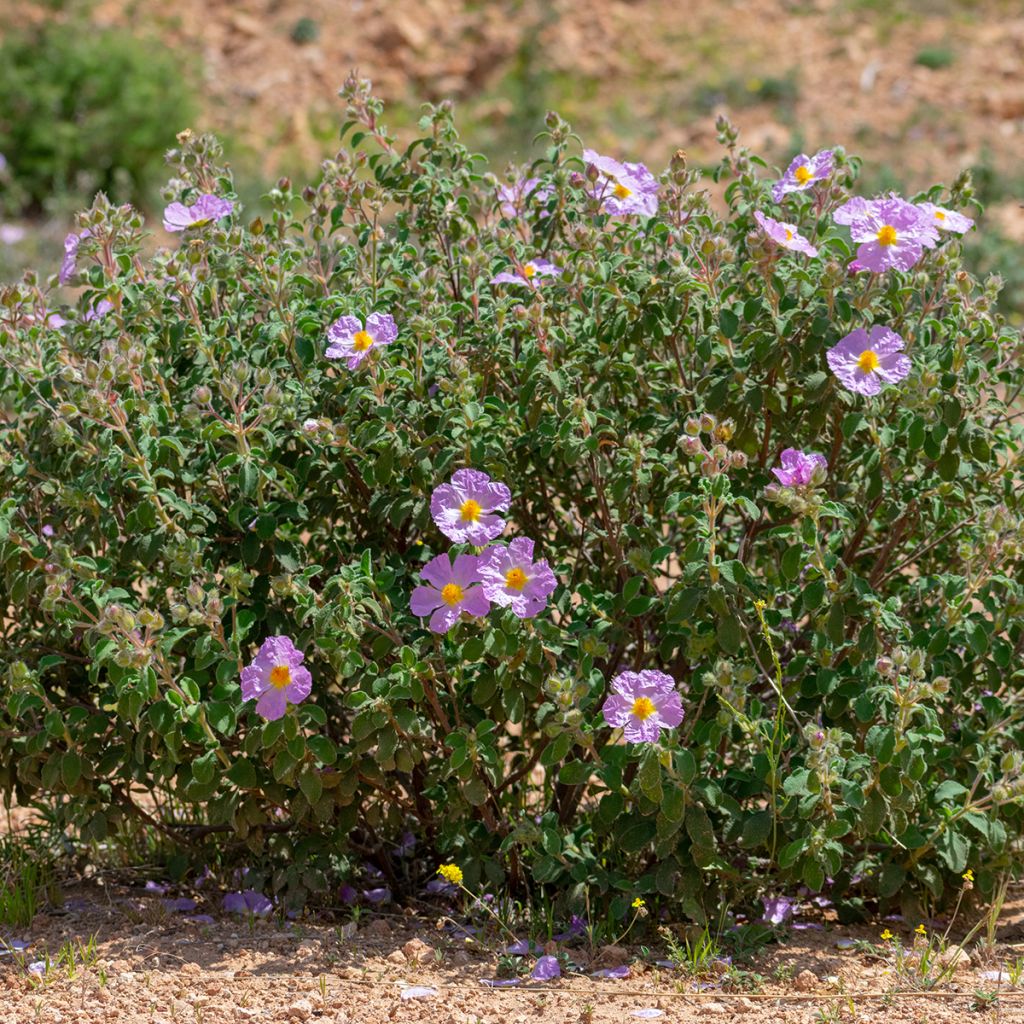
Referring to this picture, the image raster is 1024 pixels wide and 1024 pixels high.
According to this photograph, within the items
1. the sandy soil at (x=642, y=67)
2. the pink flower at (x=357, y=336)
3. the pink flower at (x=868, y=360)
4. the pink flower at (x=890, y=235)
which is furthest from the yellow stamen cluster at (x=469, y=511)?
the sandy soil at (x=642, y=67)

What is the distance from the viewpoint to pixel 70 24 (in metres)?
12.2

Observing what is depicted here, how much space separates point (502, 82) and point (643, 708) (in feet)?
37.5

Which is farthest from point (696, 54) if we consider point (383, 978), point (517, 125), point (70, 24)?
point (383, 978)

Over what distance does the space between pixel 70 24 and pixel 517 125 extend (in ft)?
13.1

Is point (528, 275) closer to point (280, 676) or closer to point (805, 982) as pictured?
point (280, 676)

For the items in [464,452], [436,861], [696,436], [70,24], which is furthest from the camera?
[70,24]

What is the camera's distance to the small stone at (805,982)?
2451 millimetres

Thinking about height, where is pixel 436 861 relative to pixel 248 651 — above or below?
below

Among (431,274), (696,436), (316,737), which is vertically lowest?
(316,737)

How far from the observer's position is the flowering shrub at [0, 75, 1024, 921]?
95.4 inches

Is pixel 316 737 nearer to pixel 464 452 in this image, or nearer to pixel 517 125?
pixel 464 452

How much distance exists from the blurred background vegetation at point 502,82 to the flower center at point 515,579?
7.45m

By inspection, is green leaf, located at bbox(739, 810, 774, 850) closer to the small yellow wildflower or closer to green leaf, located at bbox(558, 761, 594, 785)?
green leaf, located at bbox(558, 761, 594, 785)

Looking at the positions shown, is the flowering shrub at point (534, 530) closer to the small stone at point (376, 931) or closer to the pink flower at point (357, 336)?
the pink flower at point (357, 336)
